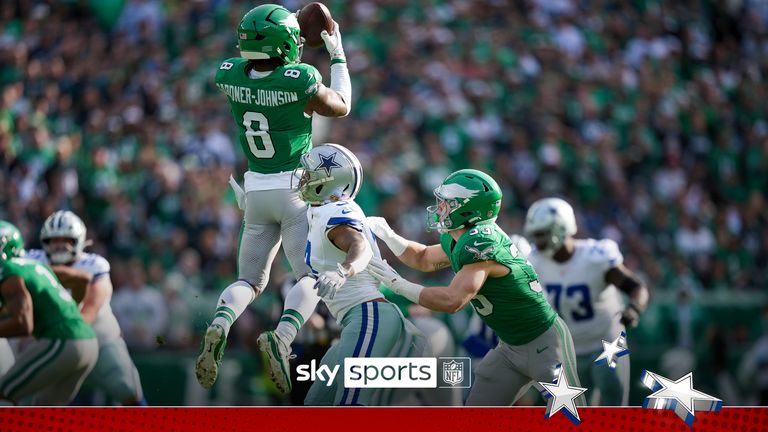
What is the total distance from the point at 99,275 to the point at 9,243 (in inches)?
30.4

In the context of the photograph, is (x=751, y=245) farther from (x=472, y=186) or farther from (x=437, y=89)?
(x=472, y=186)

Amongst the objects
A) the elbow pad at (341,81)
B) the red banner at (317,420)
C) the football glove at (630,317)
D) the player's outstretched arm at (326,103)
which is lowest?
the red banner at (317,420)

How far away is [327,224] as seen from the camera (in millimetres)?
5926

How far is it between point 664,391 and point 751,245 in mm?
6774

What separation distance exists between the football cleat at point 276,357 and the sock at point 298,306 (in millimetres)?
109

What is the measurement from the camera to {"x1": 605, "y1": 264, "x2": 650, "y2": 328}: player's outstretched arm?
289 inches

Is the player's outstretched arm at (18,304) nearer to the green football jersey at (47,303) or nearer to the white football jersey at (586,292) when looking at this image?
the green football jersey at (47,303)

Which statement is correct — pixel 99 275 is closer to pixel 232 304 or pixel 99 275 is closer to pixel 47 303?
pixel 47 303

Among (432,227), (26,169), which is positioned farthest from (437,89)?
(432,227)

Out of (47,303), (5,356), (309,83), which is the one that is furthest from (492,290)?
(5,356)

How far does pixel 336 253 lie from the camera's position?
236 inches

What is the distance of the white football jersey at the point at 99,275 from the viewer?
292 inches

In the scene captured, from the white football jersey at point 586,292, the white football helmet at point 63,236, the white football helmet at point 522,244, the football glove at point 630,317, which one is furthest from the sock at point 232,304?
the white football jersey at point 586,292

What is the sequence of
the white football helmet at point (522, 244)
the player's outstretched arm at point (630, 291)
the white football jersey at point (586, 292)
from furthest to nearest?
the white football jersey at point (586, 292) < the white football helmet at point (522, 244) < the player's outstretched arm at point (630, 291)
